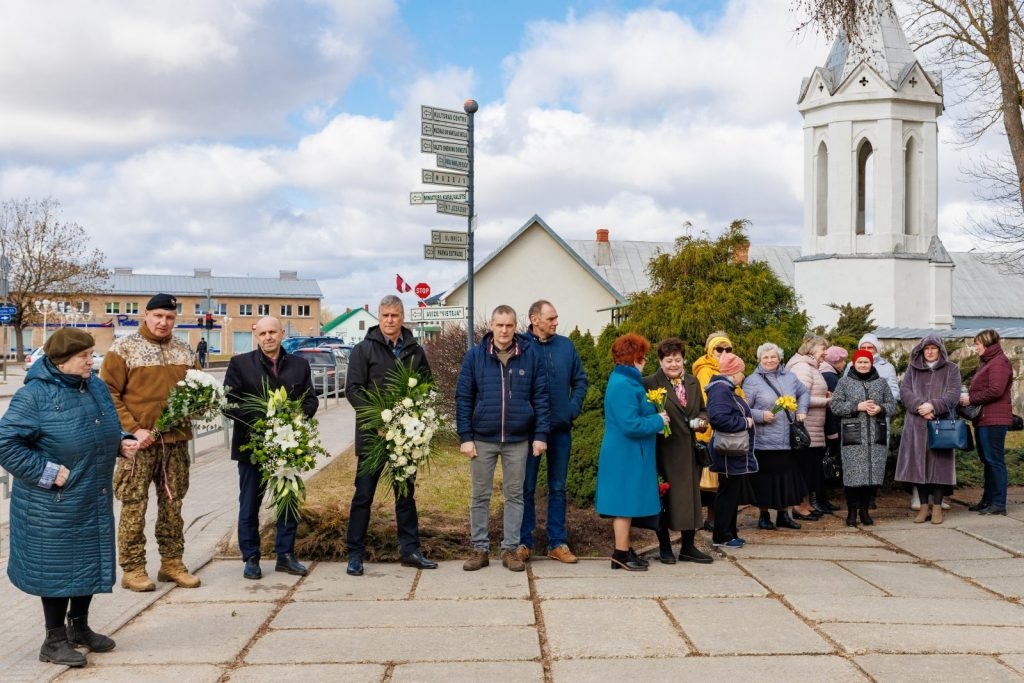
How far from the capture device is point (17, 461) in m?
5.18

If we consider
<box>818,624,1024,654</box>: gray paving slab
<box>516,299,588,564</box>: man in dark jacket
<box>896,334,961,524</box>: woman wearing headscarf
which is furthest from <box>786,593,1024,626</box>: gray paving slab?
<box>896,334,961,524</box>: woman wearing headscarf

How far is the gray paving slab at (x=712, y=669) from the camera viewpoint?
500 cm

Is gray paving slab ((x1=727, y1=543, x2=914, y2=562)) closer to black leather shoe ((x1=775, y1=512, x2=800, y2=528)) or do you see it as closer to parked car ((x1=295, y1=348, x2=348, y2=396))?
black leather shoe ((x1=775, y1=512, x2=800, y2=528))

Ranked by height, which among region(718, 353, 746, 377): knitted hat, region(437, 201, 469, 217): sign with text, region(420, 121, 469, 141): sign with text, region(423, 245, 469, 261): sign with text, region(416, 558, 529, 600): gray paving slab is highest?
region(420, 121, 469, 141): sign with text

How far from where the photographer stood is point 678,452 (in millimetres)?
7762

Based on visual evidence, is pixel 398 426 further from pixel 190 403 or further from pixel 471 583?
pixel 190 403

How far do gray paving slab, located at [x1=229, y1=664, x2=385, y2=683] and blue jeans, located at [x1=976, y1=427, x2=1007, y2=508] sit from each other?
7245 millimetres

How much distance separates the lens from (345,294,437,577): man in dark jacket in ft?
24.5

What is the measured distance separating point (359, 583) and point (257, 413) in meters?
1.39

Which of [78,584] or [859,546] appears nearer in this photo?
[78,584]

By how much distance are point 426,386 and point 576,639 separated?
2414mm

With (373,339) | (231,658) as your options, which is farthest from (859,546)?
(231,658)

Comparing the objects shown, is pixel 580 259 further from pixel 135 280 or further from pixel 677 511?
pixel 135 280

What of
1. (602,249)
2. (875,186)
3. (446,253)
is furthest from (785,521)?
(602,249)
